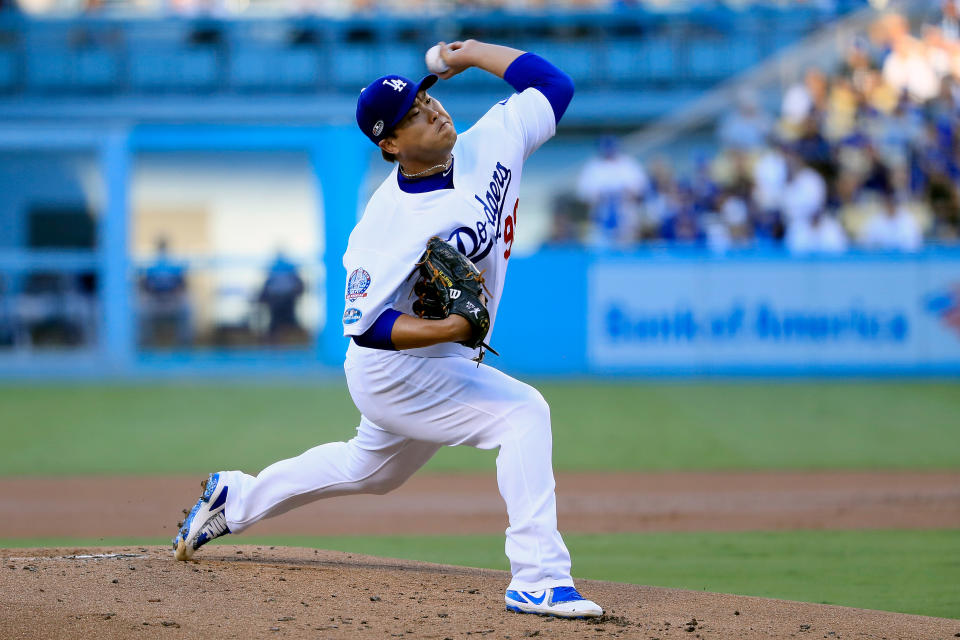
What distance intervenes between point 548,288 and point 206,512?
11.6 metres

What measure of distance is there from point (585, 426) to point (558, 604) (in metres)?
7.49

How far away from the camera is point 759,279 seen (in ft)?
53.7

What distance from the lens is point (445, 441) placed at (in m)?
4.64

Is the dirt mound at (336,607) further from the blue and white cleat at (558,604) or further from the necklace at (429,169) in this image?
the necklace at (429,169)

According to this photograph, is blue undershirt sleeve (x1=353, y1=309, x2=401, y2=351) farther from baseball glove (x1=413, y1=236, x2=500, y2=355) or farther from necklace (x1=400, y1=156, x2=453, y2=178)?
necklace (x1=400, y1=156, x2=453, y2=178)

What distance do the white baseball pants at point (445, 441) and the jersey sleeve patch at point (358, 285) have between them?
30 centimetres

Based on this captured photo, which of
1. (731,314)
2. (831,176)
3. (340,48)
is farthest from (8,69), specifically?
(831,176)

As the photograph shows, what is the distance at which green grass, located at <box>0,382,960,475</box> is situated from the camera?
9734 mm

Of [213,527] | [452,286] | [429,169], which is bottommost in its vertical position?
[213,527]

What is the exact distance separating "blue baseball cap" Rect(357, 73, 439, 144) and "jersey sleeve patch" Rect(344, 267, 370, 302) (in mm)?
511

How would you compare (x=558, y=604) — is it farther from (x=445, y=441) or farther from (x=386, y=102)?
(x=386, y=102)

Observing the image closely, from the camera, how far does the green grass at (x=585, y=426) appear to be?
31.9 ft

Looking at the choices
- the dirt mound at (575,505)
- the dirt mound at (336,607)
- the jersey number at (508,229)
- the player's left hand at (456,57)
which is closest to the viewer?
the dirt mound at (336,607)

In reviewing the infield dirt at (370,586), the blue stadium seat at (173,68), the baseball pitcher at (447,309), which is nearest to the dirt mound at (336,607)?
the infield dirt at (370,586)
